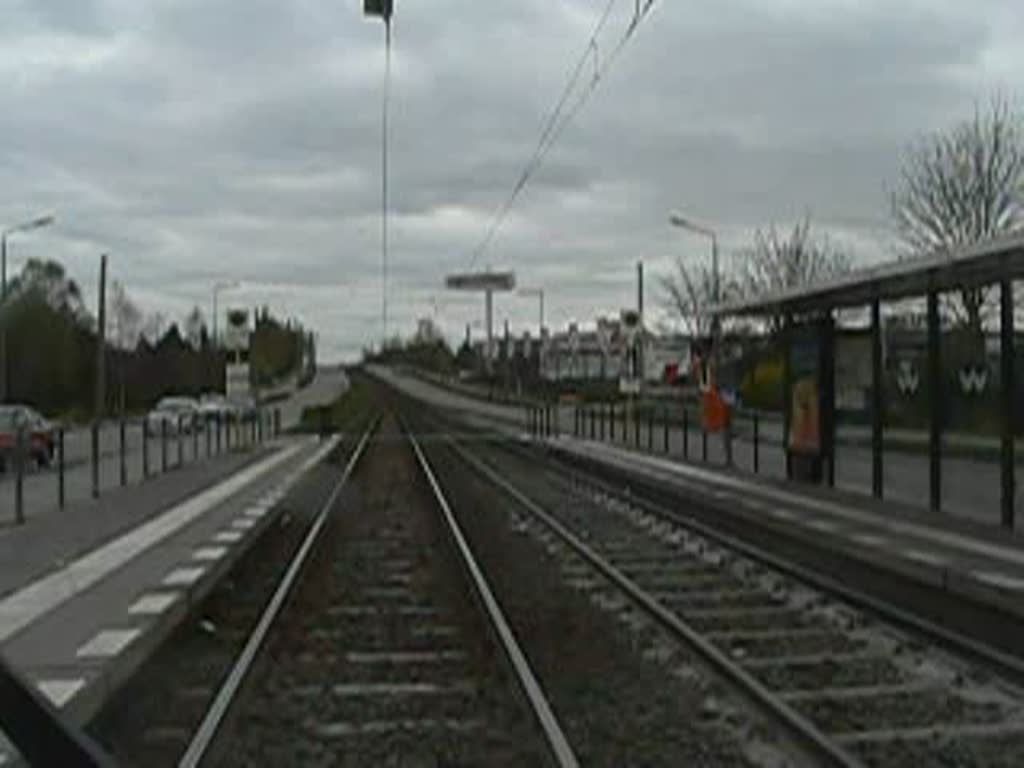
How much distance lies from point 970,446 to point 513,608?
8.38 meters

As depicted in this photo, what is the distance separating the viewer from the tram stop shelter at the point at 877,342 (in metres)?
19.0

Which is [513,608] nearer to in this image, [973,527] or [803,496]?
[973,527]

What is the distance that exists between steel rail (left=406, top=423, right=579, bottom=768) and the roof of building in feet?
19.5

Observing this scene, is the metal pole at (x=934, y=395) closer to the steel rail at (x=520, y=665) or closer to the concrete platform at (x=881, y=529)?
the concrete platform at (x=881, y=529)

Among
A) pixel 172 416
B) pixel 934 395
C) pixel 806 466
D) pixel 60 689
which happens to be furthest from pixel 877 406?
pixel 172 416

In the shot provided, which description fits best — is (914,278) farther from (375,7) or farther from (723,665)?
(723,665)

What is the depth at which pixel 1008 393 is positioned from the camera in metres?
19.1

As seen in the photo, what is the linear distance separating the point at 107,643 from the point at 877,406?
48.8 feet

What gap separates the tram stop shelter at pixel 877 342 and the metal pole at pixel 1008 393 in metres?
0.01

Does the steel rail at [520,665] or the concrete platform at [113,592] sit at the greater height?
the concrete platform at [113,592]

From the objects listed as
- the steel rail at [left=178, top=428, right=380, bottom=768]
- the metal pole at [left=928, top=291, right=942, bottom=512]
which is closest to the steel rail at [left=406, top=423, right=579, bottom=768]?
the steel rail at [left=178, top=428, right=380, bottom=768]

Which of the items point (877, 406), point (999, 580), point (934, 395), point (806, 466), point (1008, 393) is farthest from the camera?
point (806, 466)

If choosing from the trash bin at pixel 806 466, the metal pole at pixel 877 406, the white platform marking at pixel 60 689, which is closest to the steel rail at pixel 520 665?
the white platform marking at pixel 60 689

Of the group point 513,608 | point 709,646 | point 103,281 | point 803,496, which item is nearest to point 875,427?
point 803,496
